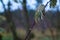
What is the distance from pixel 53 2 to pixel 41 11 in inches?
2.8

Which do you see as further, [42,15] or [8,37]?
[8,37]

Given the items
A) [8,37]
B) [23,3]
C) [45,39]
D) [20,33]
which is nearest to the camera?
[23,3]

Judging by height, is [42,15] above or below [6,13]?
above

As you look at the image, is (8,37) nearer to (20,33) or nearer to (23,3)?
(20,33)

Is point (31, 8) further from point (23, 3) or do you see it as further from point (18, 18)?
point (18, 18)

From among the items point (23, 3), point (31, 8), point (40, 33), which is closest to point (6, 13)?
point (23, 3)

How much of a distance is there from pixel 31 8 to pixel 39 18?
4.48 metres

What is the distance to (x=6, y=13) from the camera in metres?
4.15

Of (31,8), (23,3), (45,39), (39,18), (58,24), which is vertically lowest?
(45,39)

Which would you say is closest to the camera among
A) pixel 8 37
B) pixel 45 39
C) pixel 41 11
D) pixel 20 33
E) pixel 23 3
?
pixel 41 11

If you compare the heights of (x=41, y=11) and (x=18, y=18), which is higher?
(x=41, y=11)

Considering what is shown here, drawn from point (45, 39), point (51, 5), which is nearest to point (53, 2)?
point (51, 5)

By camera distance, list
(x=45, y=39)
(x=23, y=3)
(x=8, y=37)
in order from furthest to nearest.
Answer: (x=45, y=39) < (x=8, y=37) < (x=23, y=3)

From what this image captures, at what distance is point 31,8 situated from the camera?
5.37m
